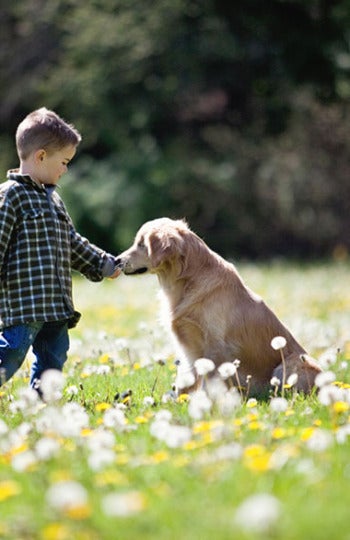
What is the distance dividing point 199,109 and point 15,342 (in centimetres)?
1963

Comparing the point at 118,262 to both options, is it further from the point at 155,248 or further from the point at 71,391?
the point at 71,391

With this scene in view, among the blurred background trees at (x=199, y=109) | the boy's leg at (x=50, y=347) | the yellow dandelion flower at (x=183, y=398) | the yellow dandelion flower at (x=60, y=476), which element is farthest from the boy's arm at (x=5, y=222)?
the blurred background trees at (x=199, y=109)

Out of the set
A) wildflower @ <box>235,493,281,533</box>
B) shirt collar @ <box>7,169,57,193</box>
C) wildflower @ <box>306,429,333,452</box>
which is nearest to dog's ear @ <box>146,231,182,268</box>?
shirt collar @ <box>7,169,57,193</box>

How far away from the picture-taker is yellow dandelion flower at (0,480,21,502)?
317 centimetres

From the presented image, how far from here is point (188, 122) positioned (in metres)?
24.1

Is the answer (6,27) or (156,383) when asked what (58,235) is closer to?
(156,383)

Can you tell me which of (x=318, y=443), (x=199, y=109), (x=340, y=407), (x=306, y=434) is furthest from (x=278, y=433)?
(x=199, y=109)

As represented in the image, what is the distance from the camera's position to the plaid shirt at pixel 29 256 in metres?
5.06

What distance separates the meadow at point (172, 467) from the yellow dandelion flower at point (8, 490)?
0.04 ft

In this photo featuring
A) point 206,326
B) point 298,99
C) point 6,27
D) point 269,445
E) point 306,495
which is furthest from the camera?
point 6,27

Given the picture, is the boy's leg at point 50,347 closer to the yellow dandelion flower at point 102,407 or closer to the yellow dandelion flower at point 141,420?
the yellow dandelion flower at point 102,407

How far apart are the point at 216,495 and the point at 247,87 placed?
68.1 feet

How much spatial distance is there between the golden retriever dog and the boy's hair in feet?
2.77

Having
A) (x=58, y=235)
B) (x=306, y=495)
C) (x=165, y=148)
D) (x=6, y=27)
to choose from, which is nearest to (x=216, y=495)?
(x=306, y=495)
